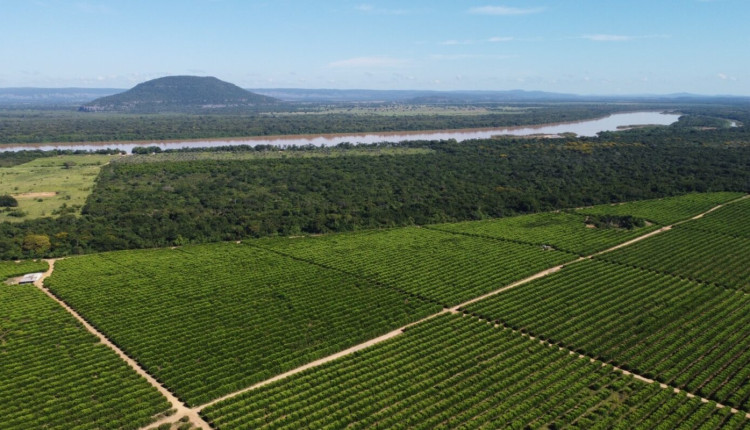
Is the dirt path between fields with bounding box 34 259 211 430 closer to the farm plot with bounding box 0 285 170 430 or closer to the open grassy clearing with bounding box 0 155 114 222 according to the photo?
the farm plot with bounding box 0 285 170 430

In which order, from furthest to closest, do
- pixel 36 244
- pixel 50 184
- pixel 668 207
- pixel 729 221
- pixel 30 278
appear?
pixel 50 184
pixel 668 207
pixel 729 221
pixel 36 244
pixel 30 278

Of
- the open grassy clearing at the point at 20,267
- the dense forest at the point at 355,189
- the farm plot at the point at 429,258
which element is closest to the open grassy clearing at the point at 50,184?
the dense forest at the point at 355,189

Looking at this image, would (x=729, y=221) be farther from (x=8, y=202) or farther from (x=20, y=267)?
(x=8, y=202)

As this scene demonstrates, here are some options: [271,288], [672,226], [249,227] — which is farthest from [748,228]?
[249,227]

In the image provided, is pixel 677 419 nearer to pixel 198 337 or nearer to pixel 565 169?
pixel 198 337

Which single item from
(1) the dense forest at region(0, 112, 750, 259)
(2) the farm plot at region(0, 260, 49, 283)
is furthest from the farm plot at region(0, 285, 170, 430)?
(1) the dense forest at region(0, 112, 750, 259)

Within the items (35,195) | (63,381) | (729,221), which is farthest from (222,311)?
(729,221)

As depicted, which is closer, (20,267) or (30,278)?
(30,278)

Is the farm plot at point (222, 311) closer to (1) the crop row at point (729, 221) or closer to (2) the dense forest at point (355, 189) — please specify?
(2) the dense forest at point (355, 189)
